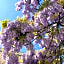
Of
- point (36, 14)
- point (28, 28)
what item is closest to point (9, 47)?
point (28, 28)

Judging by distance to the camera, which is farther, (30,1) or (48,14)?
(30,1)

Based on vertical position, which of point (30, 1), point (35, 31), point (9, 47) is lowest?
point (9, 47)

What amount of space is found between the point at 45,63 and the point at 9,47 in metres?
2.73

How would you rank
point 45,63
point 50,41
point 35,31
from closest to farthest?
point 45,63
point 35,31
point 50,41

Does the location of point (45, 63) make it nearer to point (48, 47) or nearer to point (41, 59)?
point (41, 59)

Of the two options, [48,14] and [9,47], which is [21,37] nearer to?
[9,47]

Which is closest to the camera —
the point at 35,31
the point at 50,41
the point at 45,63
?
the point at 45,63

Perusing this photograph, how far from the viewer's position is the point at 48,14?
50.2 feet

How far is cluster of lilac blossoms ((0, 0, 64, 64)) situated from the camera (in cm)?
1526

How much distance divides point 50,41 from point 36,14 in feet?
7.30

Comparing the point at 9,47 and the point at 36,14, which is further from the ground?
the point at 36,14

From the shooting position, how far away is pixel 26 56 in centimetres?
1544

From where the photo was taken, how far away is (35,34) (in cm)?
1585

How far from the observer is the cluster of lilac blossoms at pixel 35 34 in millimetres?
15258
